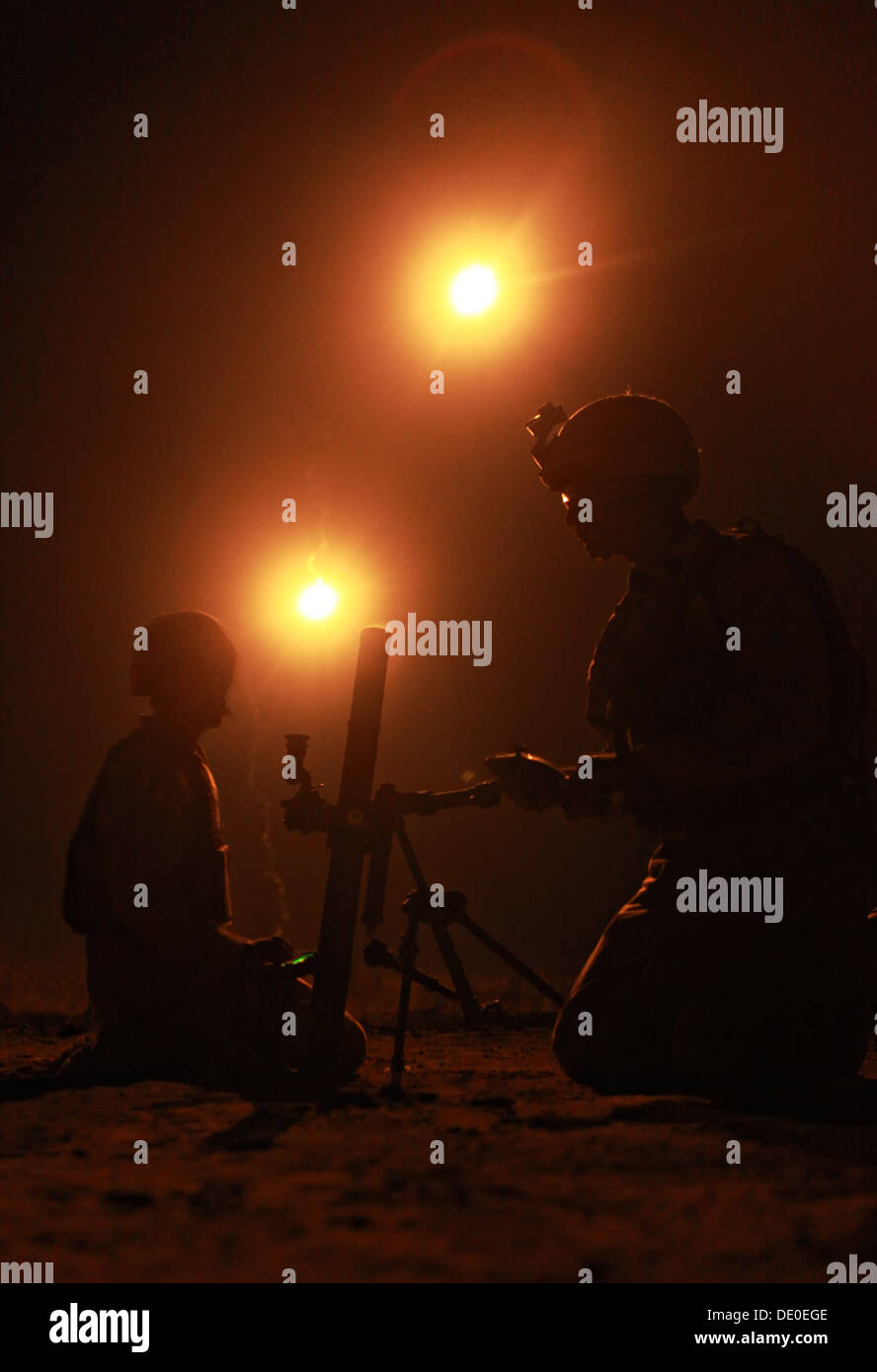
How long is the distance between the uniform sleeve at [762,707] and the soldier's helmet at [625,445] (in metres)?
0.71

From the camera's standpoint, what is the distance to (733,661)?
4.58 m

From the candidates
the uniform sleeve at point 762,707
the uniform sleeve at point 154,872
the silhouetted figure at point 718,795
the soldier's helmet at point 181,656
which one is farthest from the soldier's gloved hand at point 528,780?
the soldier's helmet at point 181,656

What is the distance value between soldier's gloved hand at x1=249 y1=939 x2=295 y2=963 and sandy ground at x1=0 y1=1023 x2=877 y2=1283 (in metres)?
0.56

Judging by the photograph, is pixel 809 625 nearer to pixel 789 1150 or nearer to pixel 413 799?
pixel 413 799

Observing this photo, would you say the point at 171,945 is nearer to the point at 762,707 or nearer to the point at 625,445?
the point at 762,707

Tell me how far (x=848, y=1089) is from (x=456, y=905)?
2.09 meters

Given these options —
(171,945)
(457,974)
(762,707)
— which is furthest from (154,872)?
(762,707)

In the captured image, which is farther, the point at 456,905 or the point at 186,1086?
the point at 456,905

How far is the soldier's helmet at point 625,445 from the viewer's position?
4930 mm

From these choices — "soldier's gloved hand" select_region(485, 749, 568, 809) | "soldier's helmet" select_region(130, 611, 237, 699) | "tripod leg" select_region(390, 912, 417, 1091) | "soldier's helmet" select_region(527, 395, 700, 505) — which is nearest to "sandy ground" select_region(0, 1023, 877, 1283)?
"tripod leg" select_region(390, 912, 417, 1091)

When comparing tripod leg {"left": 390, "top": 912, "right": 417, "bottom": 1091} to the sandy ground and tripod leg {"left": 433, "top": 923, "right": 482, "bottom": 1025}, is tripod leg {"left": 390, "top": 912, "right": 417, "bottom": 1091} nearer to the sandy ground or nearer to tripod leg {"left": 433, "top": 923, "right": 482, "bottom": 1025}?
tripod leg {"left": 433, "top": 923, "right": 482, "bottom": 1025}

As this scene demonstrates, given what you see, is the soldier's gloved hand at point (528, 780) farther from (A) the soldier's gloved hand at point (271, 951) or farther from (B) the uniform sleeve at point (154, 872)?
(B) the uniform sleeve at point (154, 872)

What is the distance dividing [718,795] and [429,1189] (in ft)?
7.20
